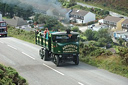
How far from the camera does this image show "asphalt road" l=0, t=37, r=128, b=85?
55.3 feet

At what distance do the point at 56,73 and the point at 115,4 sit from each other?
122 m

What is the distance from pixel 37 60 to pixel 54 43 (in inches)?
143

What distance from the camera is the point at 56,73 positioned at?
19188mm

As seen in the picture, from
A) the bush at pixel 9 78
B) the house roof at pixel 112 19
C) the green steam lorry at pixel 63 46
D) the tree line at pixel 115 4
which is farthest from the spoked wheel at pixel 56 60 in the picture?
the tree line at pixel 115 4

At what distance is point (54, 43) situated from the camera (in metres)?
21.5

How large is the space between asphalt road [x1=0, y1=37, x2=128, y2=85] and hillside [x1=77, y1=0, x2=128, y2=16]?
10839 cm

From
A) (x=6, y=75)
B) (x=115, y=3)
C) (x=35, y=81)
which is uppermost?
(x=115, y=3)

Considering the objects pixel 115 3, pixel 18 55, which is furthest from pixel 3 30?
pixel 115 3

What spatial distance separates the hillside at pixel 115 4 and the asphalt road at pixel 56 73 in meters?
108

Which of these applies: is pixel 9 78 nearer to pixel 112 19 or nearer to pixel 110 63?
pixel 110 63

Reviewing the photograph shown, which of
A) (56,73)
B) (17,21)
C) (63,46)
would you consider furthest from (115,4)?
(56,73)

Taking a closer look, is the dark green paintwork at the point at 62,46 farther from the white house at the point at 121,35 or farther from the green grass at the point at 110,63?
the white house at the point at 121,35

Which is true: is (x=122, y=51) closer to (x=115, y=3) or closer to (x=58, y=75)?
(x=58, y=75)

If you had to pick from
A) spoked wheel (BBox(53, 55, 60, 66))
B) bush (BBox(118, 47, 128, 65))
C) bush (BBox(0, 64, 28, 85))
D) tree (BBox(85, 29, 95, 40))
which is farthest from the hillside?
bush (BBox(0, 64, 28, 85))
